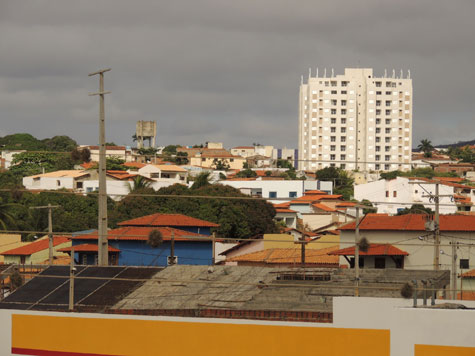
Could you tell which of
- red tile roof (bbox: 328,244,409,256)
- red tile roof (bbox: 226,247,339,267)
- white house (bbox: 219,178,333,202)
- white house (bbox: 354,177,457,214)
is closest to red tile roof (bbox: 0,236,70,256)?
red tile roof (bbox: 226,247,339,267)

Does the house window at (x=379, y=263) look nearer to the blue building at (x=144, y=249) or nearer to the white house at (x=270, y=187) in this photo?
the blue building at (x=144, y=249)

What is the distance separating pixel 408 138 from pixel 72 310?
4966 inches

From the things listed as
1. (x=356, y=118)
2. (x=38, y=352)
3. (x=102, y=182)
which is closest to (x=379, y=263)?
(x=102, y=182)

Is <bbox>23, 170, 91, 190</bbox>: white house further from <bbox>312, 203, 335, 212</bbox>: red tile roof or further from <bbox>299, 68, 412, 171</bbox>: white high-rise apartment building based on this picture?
<bbox>299, 68, 412, 171</bbox>: white high-rise apartment building

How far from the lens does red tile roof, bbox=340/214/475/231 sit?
1516 inches

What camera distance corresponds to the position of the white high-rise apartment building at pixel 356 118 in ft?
455

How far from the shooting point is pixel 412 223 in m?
39.8

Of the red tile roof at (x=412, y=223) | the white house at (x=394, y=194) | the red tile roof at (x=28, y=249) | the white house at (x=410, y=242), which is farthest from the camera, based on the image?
the white house at (x=394, y=194)

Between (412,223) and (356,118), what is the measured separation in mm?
102957

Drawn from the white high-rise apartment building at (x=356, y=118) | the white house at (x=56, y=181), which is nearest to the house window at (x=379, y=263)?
the white house at (x=56, y=181)

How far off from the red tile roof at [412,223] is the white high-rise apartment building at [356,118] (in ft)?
320

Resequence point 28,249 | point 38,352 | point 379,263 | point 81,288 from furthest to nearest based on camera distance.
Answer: point 28,249 → point 379,263 → point 81,288 → point 38,352

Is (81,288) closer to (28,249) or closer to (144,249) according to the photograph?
(144,249)

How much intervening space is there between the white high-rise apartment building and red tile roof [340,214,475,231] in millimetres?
97591
